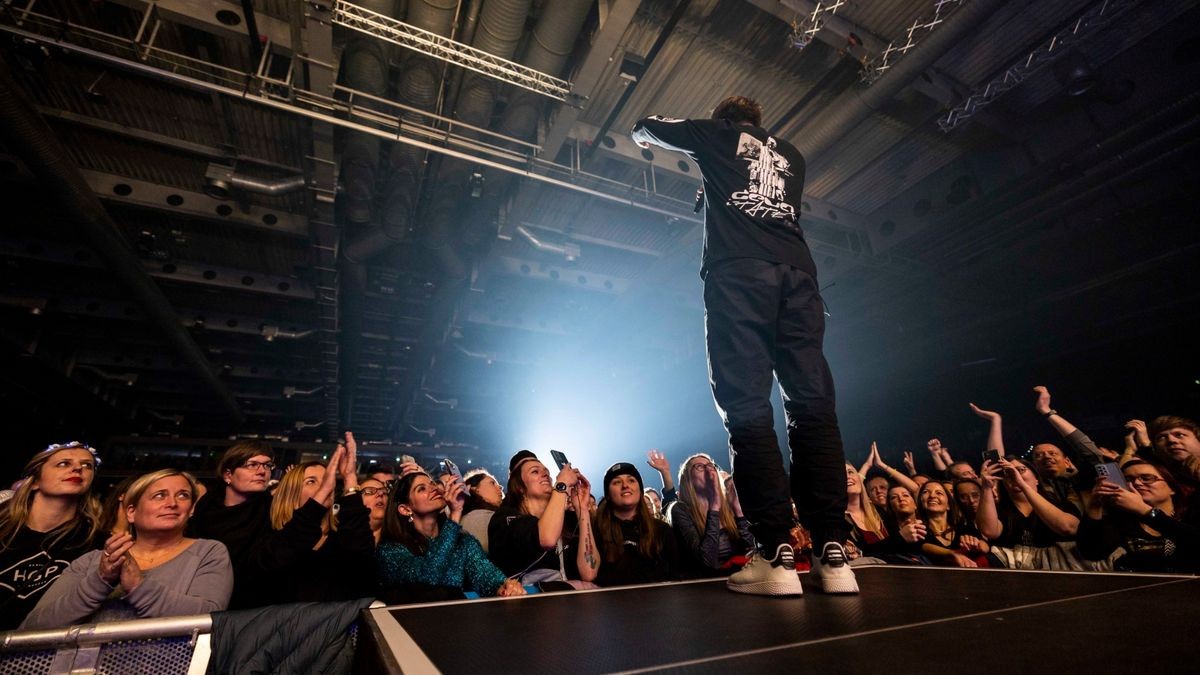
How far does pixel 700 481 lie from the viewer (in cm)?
317

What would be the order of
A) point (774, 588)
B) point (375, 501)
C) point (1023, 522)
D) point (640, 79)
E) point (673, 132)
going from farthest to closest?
point (640, 79) < point (1023, 522) < point (375, 501) < point (673, 132) < point (774, 588)

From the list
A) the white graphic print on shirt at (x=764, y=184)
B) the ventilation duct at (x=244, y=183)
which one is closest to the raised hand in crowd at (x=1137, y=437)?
the white graphic print on shirt at (x=764, y=184)

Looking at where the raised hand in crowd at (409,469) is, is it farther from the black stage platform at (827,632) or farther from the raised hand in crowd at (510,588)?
the black stage platform at (827,632)

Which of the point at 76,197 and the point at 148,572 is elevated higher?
the point at 76,197

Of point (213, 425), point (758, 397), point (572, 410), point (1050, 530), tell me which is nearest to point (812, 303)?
point (758, 397)

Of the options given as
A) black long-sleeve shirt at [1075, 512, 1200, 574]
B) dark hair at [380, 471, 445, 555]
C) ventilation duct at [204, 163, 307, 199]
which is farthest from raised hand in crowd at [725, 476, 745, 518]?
ventilation duct at [204, 163, 307, 199]

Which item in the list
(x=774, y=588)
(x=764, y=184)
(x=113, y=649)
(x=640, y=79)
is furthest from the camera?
(x=640, y=79)

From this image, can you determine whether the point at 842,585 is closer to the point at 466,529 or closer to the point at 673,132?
the point at 673,132

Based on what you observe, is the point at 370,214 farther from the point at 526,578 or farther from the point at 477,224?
the point at 526,578

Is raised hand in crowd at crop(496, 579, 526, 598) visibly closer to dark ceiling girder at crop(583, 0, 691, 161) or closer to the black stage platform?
the black stage platform

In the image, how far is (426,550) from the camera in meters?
2.48

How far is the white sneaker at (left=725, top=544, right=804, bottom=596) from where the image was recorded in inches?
54.7

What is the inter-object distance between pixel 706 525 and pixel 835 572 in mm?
1693

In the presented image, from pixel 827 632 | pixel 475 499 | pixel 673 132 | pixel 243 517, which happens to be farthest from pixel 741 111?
pixel 243 517
